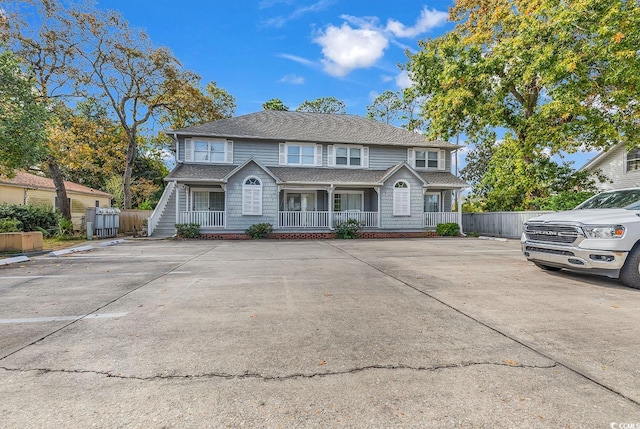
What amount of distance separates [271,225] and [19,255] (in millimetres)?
9560

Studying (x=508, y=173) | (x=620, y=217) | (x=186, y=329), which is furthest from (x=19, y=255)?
(x=508, y=173)

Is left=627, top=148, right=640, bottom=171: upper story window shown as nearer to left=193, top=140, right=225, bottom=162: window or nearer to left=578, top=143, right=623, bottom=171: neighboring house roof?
left=578, top=143, right=623, bottom=171: neighboring house roof

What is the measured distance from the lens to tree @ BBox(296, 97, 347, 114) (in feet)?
131

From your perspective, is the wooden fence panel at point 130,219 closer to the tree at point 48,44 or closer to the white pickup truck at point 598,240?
the tree at point 48,44

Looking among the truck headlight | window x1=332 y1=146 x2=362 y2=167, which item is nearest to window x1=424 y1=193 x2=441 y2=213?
window x1=332 y1=146 x2=362 y2=167

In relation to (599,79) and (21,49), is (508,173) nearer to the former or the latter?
(599,79)

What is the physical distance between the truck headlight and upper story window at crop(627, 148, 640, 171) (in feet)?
56.8

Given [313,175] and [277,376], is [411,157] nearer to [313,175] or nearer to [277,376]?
[313,175]

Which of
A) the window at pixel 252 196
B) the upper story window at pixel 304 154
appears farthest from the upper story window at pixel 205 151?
the upper story window at pixel 304 154

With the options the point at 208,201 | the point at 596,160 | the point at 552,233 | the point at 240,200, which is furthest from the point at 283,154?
the point at 596,160

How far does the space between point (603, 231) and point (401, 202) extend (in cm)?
1219

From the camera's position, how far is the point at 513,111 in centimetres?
1758

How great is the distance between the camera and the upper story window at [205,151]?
1716 cm

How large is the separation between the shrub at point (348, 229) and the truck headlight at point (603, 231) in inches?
460
